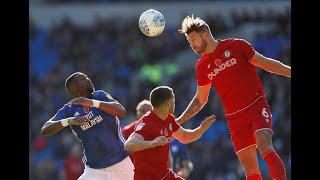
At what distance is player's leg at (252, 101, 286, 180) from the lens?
949 centimetres

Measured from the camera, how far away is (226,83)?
33.4ft

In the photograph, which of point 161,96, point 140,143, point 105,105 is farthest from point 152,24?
point 140,143

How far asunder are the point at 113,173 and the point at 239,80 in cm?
190

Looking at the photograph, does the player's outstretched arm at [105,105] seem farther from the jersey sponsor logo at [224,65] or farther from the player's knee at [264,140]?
the player's knee at [264,140]

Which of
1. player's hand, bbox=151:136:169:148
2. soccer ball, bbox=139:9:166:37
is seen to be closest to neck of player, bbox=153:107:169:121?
player's hand, bbox=151:136:169:148

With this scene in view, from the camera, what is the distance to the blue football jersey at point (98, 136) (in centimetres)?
1023

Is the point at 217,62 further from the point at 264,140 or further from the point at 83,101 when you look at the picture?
the point at 83,101

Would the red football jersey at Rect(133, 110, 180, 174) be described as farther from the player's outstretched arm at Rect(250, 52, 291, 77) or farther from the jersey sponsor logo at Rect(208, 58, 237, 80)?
the player's outstretched arm at Rect(250, 52, 291, 77)

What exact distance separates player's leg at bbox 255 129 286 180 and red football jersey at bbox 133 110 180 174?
112 cm

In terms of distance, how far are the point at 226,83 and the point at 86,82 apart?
1.71 m
